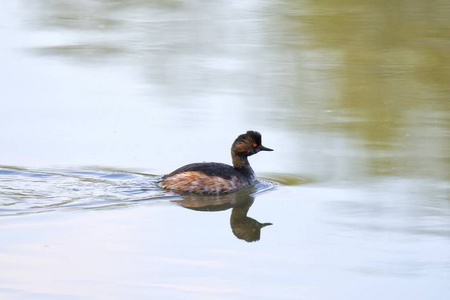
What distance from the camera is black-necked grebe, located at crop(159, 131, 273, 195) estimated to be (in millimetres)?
8633

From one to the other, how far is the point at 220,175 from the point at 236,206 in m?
0.46

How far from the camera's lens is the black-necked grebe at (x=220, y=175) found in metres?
8.63

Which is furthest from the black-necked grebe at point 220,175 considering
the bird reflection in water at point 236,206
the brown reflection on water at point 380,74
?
the brown reflection on water at point 380,74

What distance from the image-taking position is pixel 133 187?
8.61m

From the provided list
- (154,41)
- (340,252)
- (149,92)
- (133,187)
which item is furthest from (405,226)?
(154,41)

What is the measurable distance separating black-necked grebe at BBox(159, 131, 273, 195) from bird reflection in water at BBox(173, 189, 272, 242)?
0.26ft

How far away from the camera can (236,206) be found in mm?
8547

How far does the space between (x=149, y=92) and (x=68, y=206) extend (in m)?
3.49

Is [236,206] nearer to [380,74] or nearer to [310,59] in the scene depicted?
[380,74]

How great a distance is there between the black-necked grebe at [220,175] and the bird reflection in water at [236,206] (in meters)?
0.08

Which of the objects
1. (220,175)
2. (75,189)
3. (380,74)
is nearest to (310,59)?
(380,74)

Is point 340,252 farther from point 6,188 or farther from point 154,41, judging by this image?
point 154,41

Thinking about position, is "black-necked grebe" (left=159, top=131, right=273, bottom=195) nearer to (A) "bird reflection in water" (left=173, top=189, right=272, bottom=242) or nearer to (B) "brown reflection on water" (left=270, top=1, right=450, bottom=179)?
(A) "bird reflection in water" (left=173, top=189, right=272, bottom=242)

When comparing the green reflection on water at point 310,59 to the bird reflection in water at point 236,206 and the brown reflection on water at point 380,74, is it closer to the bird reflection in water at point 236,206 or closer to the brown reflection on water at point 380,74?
the brown reflection on water at point 380,74
